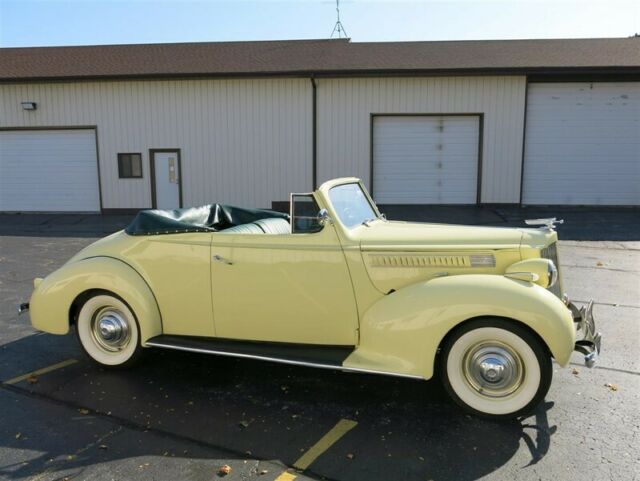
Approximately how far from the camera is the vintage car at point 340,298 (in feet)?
11.1

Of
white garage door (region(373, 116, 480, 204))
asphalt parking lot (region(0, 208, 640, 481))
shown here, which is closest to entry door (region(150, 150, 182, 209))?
white garage door (region(373, 116, 480, 204))

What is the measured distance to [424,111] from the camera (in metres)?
15.1

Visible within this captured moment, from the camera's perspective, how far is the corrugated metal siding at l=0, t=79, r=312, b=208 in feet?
50.9

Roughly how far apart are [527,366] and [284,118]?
1316 cm

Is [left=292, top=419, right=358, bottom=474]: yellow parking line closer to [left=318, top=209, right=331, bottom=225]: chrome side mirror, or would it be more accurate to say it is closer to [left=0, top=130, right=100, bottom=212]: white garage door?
[left=318, top=209, right=331, bottom=225]: chrome side mirror

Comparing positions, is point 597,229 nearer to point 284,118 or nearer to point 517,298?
point 284,118

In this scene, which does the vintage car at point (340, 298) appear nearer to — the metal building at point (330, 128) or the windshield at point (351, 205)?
the windshield at point (351, 205)

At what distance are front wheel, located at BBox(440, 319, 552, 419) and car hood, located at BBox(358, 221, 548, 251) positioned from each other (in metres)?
0.63

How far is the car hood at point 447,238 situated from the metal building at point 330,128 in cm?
1161

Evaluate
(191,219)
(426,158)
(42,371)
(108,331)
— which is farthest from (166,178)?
(108,331)

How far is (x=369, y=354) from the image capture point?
362 centimetres

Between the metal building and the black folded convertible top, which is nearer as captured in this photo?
the black folded convertible top

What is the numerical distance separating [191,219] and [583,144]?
14.1 metres

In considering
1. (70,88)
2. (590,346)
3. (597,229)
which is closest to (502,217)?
(597,229)
